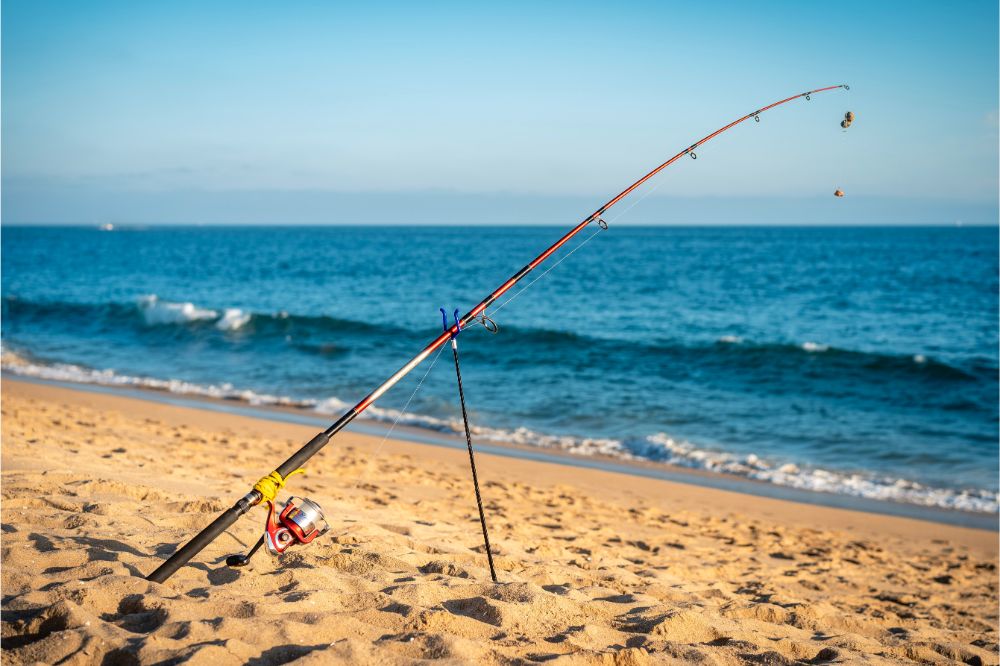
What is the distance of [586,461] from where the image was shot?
8.92 meters

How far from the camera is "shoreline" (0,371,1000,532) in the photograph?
7.43 m

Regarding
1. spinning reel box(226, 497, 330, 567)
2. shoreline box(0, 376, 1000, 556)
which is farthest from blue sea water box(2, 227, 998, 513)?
spinning reel box(226, 497, 330, 567)

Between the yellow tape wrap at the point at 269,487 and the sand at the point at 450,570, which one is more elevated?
the yellow tape wrap at the point at 269,487

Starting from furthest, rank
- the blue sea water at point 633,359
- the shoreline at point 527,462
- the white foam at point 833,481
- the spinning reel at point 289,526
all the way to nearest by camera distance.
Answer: the blue sea water at point 633,359 → the white foam at point 833,481 → the shoreline at point 527,462 → the spinning reel at point 289,526

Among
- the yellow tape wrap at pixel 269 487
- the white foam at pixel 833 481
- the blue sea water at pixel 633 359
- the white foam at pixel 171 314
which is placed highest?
the yellow tape wrap at pixel 269 487

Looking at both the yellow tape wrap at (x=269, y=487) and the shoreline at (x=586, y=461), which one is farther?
the shoreline at (x=586, y=461)

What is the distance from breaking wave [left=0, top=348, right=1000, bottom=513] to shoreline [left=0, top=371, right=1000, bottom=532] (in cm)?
13

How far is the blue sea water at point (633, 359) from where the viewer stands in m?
9.55

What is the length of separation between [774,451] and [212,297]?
21.1 meters

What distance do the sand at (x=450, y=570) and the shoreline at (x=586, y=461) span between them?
327mm

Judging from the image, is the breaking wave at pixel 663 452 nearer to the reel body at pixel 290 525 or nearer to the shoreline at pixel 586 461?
the shoreline at pixel 586 461

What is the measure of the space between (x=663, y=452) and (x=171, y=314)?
15167 millimetres

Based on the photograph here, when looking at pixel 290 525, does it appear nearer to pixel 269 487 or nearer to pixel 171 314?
pixel 269 487

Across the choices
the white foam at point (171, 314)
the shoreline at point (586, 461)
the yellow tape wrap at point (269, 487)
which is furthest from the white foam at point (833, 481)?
the white foam at point (171, 314)
